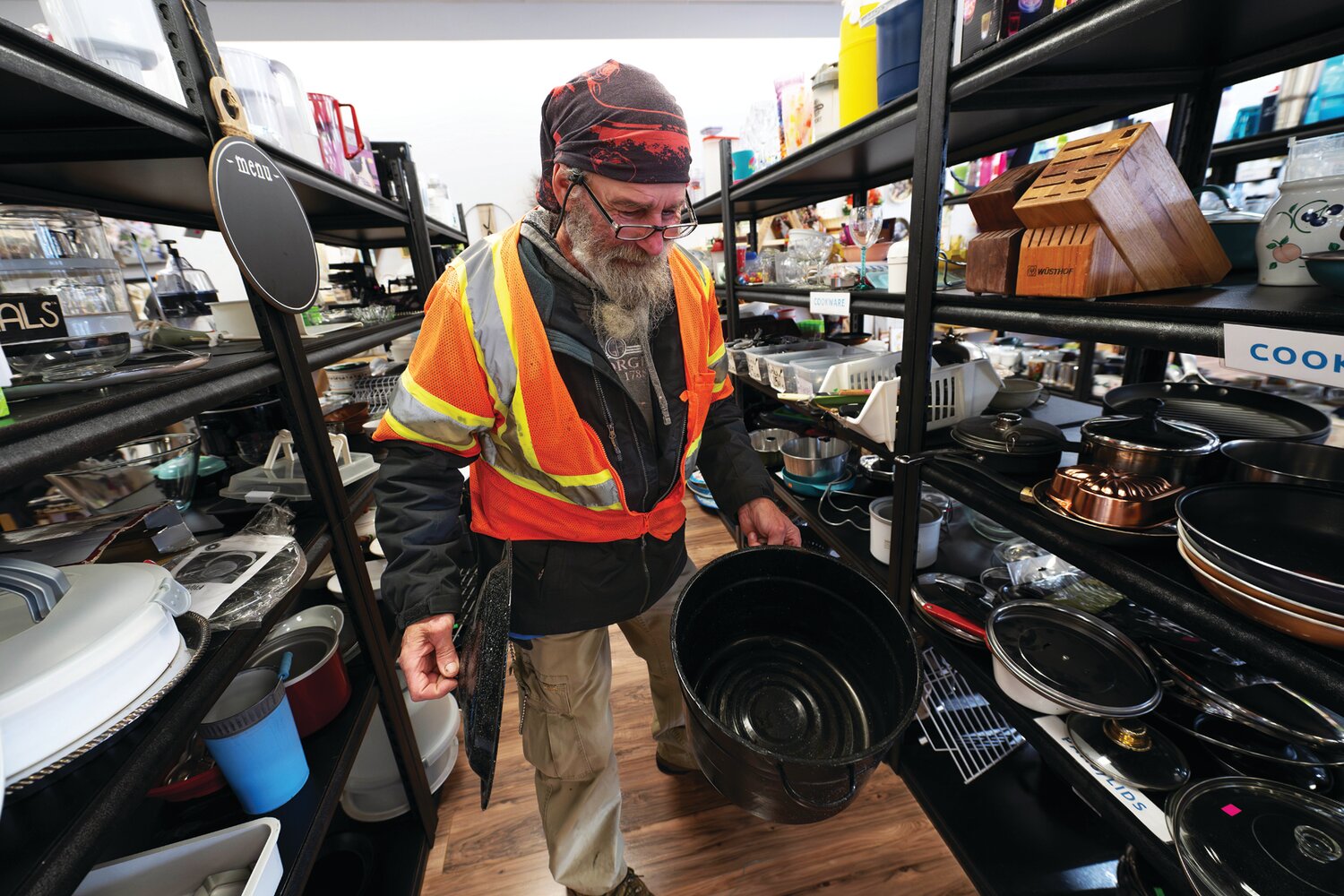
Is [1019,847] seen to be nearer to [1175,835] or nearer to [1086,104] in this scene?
[1175,835]

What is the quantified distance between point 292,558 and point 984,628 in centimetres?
145

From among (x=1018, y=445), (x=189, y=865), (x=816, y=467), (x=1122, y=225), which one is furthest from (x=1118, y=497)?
A: (x=189, y=865)

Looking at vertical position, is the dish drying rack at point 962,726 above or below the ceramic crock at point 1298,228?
below

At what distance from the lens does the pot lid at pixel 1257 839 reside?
0.76m

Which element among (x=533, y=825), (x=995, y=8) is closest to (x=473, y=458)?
Result: (x=533, y=825)

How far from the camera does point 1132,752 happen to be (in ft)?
3.27

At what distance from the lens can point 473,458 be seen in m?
1.19

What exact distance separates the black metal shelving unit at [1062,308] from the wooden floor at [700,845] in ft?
0.42

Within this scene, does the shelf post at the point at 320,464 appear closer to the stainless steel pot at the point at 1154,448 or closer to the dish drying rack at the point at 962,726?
the dish drying rack at the point at 962,726

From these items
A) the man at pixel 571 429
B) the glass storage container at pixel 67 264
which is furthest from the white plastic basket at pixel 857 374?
the glass storage container at pixel 67 264

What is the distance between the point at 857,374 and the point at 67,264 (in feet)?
5.71

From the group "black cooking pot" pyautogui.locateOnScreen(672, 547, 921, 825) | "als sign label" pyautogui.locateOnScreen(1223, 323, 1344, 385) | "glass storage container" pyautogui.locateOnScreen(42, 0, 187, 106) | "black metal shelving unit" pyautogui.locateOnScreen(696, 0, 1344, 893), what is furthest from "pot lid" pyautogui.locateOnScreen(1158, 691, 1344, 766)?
"glass storage container" pyautogui.locateOnScreen(42, 0, 187, 106)

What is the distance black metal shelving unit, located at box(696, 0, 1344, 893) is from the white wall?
11.7 ft

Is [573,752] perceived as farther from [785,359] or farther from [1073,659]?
[785,359]
